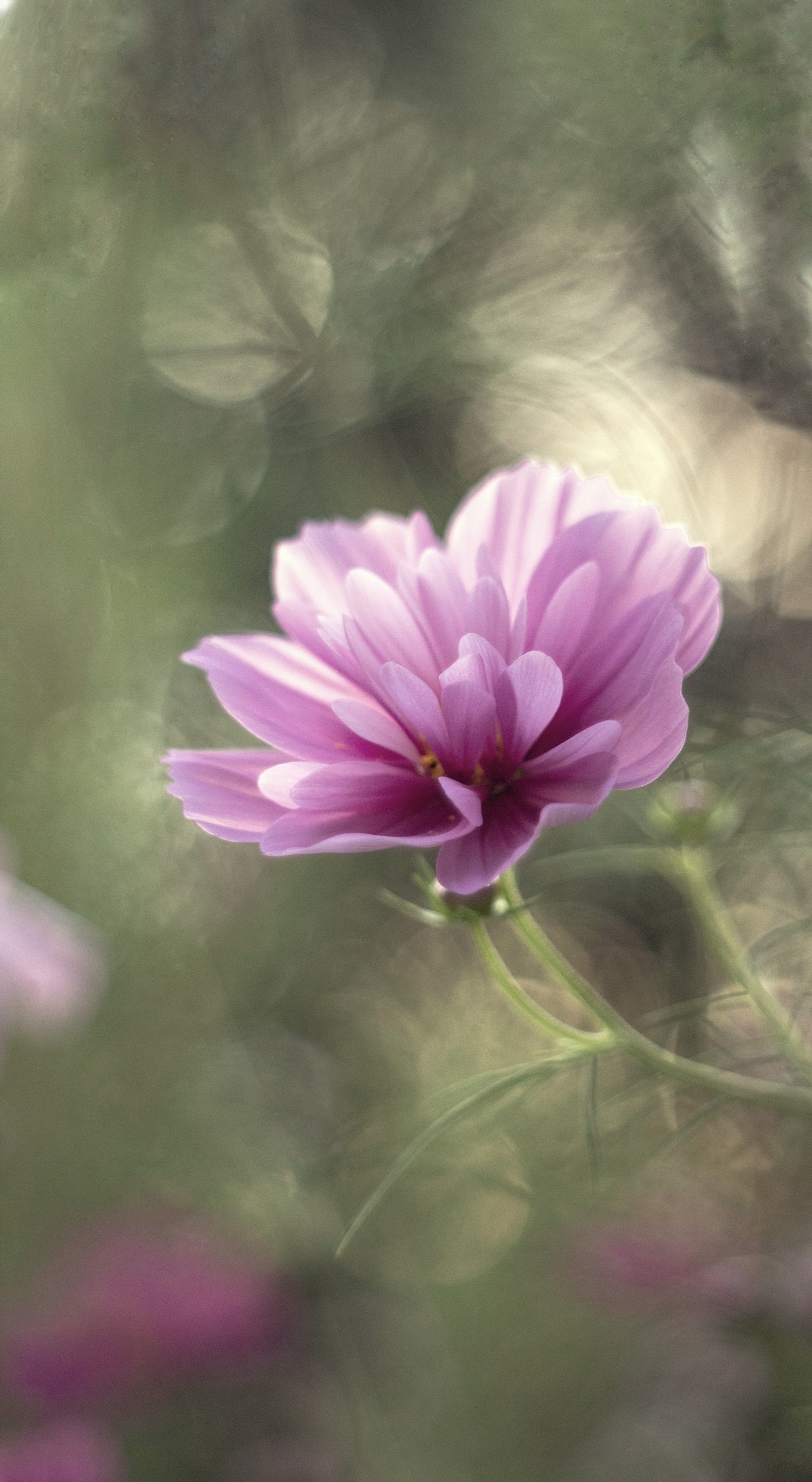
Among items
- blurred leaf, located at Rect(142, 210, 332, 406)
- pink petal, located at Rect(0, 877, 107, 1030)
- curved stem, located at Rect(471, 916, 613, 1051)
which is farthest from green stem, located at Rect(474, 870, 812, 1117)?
blurred leaf, located at Rect(142, 210, 332, 406)

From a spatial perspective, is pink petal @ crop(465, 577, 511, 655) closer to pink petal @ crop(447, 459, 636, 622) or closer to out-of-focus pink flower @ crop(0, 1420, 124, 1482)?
pink petal @ crop(447, 459, 636, 622)

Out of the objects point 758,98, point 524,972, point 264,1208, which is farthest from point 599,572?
point 524,972

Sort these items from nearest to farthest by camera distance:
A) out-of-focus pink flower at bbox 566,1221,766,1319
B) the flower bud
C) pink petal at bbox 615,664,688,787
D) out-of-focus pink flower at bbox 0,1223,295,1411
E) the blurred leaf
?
1. pink petal at bbox 615,664,688,787
2. the flower bud
3. out-of-focus pink flower at bbox 566,1221,766,1319
4. out-of-focus pink flower at bbox 0,1223,295,1411
5. the blurred leaf

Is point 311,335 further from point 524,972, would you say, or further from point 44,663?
point 524,972

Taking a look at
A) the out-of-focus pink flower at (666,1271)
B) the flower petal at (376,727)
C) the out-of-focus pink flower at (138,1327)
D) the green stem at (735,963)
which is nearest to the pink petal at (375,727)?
the flower petal at (376,727)

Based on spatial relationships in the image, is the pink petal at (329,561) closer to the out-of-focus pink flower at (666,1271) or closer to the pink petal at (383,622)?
the pink petal at (383,622)

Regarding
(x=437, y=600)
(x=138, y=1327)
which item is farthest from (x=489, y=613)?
(x=138, y=1327)
